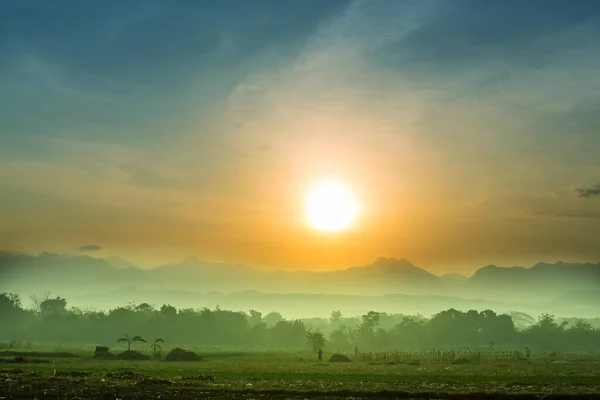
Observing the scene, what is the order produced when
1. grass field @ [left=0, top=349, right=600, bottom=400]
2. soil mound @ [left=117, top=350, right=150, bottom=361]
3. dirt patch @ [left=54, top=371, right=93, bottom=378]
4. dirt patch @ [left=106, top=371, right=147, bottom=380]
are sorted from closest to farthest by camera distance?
grass field @ [left=0, top=349, right=600, bottom=400] → dirt patch @ [left=106, top=371, right=147, bottom=380] → dirt patch @ [left=54, top=371, right=93, bottom=378] → soil mound @ [left=117, top=350, right=150, bottom=361]

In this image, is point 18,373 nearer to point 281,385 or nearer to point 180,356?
point 281,385

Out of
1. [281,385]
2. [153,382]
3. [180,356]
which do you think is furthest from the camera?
[180,356]

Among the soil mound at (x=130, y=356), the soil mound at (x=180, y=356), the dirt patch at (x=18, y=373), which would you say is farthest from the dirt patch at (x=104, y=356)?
the dirt patch at (x=18, y=373)

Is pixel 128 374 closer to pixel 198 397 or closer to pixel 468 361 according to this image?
pixel 198 397

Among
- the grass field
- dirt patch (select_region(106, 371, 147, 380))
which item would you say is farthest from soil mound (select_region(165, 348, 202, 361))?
dirt patch (select_region(106, 371, 147, 380))

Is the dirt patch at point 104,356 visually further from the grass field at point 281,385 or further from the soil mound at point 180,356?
the grass field at point 281,385

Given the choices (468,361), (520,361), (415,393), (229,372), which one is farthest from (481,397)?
(520,361)

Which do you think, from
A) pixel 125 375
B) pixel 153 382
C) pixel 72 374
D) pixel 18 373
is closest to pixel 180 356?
pixel 125 375

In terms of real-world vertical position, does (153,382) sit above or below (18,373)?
below

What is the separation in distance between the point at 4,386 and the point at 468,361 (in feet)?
260

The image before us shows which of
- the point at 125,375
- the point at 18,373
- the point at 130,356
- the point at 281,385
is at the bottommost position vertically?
the point at 281,385

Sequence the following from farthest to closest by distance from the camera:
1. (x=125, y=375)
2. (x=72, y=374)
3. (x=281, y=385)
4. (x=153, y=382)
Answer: (x=125, y=375) → (x=72, y=374) → (x=281, y=385) → (x=153, y=382)

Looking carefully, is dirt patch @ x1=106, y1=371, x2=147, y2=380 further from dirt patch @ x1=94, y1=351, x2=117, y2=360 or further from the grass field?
dirt patch @ x1=94, y1=351, x2=117, y2=360

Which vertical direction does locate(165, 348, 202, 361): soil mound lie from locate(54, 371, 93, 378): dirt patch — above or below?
above
